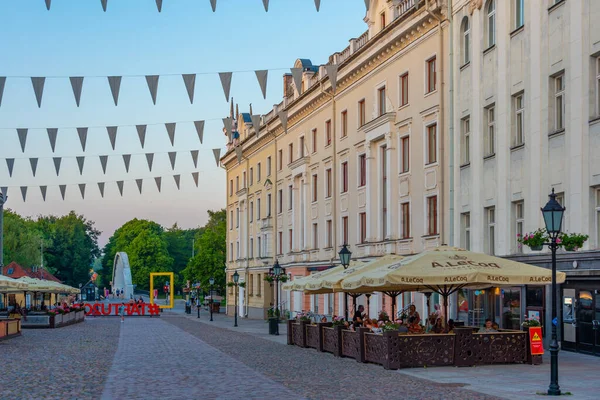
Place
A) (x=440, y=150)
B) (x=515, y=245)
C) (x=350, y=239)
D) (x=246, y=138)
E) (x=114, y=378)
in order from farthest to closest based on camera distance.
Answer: (x=246, y=138)
(x=350, y=239)
(x=440, y=150)
(x=515, y=245)
(x=114, y=378)

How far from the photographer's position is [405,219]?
38469 mm

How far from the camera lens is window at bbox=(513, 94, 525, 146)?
28.0 meters

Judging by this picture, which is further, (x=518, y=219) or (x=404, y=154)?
(x=404, y=154)

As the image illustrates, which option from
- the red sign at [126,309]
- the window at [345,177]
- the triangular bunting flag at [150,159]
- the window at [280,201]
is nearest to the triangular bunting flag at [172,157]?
the triangular bunting flag at [150,159]

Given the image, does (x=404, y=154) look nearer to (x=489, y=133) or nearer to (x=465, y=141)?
(x=465, y=141)

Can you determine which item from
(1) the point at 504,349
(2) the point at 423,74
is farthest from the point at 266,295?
(1) the point at 504,349

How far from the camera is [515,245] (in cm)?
2828

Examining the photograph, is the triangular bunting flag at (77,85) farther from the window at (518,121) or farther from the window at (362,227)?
the window at (362,227)

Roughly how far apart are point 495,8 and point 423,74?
6648 mm

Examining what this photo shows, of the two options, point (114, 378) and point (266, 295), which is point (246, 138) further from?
point (114, 378)

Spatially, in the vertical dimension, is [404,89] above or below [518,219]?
above

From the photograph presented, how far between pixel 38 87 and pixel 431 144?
15.1 metres

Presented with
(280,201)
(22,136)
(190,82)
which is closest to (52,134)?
(22,136)

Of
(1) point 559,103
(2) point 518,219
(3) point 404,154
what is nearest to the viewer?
(1) point 559,103
